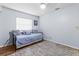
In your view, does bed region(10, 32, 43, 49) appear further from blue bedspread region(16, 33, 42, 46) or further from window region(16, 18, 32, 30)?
window region(16, 18, 32, 30)

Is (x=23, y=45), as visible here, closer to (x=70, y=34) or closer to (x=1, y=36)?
(x=1, y=36)

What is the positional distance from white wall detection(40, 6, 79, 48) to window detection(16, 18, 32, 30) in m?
1.00

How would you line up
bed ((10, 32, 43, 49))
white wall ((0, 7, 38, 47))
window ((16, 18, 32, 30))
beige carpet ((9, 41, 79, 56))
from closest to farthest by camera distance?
beige carpet ((9, 41, 79, 56)) < bed ((10, 32, 43, 49)) < white wall ((0, 7, 38, 47)) < window ((16, 18, 32, 30))

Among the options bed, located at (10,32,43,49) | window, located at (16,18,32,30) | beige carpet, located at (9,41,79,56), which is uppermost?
window, located at (16,18,32,30)

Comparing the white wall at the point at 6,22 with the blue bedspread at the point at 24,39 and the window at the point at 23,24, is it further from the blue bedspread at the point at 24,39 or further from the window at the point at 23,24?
the blue bedspread at the point at 24,39

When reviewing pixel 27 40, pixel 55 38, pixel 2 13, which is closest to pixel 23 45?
pixel 27 40

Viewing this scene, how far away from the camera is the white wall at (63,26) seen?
309 cm

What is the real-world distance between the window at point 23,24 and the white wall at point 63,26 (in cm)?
100

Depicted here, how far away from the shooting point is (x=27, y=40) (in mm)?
3164

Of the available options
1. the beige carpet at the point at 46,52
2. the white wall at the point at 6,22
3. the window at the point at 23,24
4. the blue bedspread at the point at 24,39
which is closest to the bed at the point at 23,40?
the blue bedspread at the point at 24,39

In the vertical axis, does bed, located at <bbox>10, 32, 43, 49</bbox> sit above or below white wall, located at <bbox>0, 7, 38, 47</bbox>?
below

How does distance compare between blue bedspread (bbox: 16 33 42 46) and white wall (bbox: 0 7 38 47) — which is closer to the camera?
blue bedspread (bbox: 16 33 42 46)

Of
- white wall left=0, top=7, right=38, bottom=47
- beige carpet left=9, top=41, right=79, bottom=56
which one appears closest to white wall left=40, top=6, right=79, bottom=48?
beige carpet left=9, top=41, right=79, bottom=56

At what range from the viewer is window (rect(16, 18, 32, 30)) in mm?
3714
